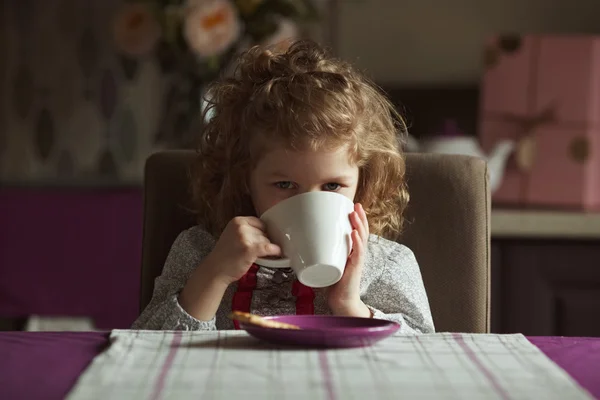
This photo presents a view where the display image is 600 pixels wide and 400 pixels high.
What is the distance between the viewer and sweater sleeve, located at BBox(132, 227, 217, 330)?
1242 mm

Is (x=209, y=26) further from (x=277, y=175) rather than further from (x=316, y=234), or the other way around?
(x=316, y=234)

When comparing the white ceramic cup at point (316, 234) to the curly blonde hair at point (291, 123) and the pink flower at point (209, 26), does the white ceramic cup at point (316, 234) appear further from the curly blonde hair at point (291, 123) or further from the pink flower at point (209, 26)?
the pink flower at point (209, 26)

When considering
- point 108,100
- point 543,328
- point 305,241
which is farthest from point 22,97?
point 305,241

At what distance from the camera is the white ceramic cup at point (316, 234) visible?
3.48ft

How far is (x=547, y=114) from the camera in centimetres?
234

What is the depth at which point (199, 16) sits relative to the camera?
7.91 ft

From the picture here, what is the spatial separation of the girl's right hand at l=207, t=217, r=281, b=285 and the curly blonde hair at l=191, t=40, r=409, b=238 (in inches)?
7.0

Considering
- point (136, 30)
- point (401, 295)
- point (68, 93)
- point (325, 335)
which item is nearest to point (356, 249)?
point (401, 295)

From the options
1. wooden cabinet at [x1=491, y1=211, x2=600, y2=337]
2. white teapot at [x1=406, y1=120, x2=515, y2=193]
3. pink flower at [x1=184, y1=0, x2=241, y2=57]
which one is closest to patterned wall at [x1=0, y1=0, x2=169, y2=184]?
pink flower at [x1=184, y1=0, x2=241, y2=57]

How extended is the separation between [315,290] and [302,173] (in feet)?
0.68

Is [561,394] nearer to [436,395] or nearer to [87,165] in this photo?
[436,395]

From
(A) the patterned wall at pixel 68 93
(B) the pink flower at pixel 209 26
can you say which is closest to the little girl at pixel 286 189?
(B) the pink flower at pixel 209 26

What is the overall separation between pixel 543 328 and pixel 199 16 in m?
1.16

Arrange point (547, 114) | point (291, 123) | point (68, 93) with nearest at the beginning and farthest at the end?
point (291, 123) < point (547, 114) < point (68, 93)
